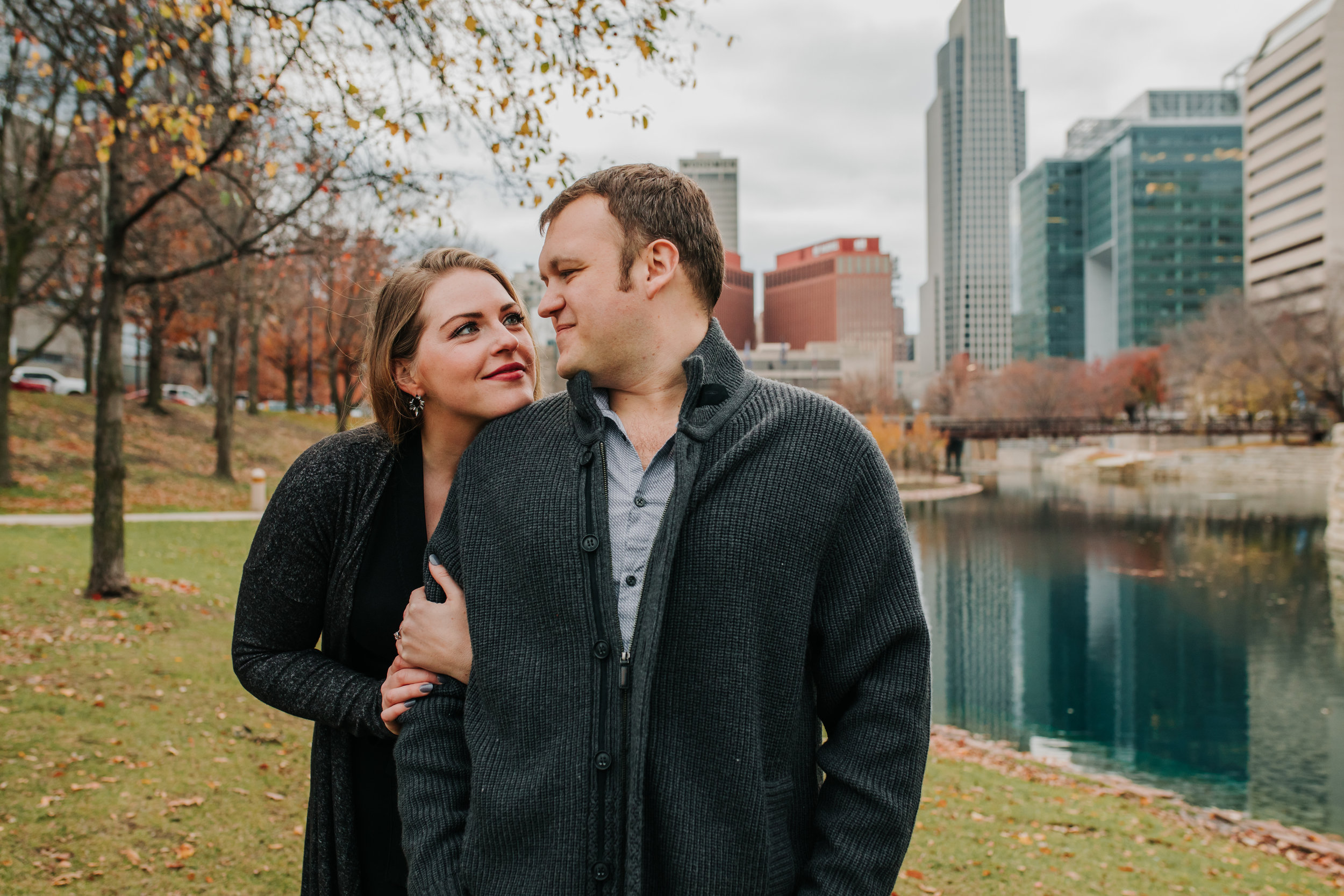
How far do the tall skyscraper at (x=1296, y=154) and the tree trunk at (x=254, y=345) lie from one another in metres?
72.9

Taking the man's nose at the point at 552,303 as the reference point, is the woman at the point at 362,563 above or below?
below

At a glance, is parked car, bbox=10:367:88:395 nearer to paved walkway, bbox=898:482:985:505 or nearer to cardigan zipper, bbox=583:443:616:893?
paved walkway, bbox=898:482:985:505

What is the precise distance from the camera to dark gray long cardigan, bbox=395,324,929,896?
1.52 m

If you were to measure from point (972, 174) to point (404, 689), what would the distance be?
7821 inches

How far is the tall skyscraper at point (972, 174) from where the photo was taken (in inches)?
6781

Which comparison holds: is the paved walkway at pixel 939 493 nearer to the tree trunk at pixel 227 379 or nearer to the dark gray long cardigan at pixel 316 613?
the tree trunk at pixel 227 379

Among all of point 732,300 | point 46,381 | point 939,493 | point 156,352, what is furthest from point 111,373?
point 939,493

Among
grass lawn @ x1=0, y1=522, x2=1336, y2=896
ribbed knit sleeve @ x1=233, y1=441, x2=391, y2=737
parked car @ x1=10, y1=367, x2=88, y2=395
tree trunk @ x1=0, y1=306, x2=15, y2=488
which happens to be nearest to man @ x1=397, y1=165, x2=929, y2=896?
ribbed knit sleeve @ x1=233, y1=441, x2=391, y2=737

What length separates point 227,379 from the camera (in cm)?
1956

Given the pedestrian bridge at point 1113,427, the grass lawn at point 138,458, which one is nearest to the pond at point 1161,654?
the grass lawn at point 138,458

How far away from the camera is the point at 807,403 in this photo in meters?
1.74

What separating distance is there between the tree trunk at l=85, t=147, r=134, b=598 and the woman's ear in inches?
270

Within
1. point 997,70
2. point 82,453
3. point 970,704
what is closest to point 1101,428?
point 970,704

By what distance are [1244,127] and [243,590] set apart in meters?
113
